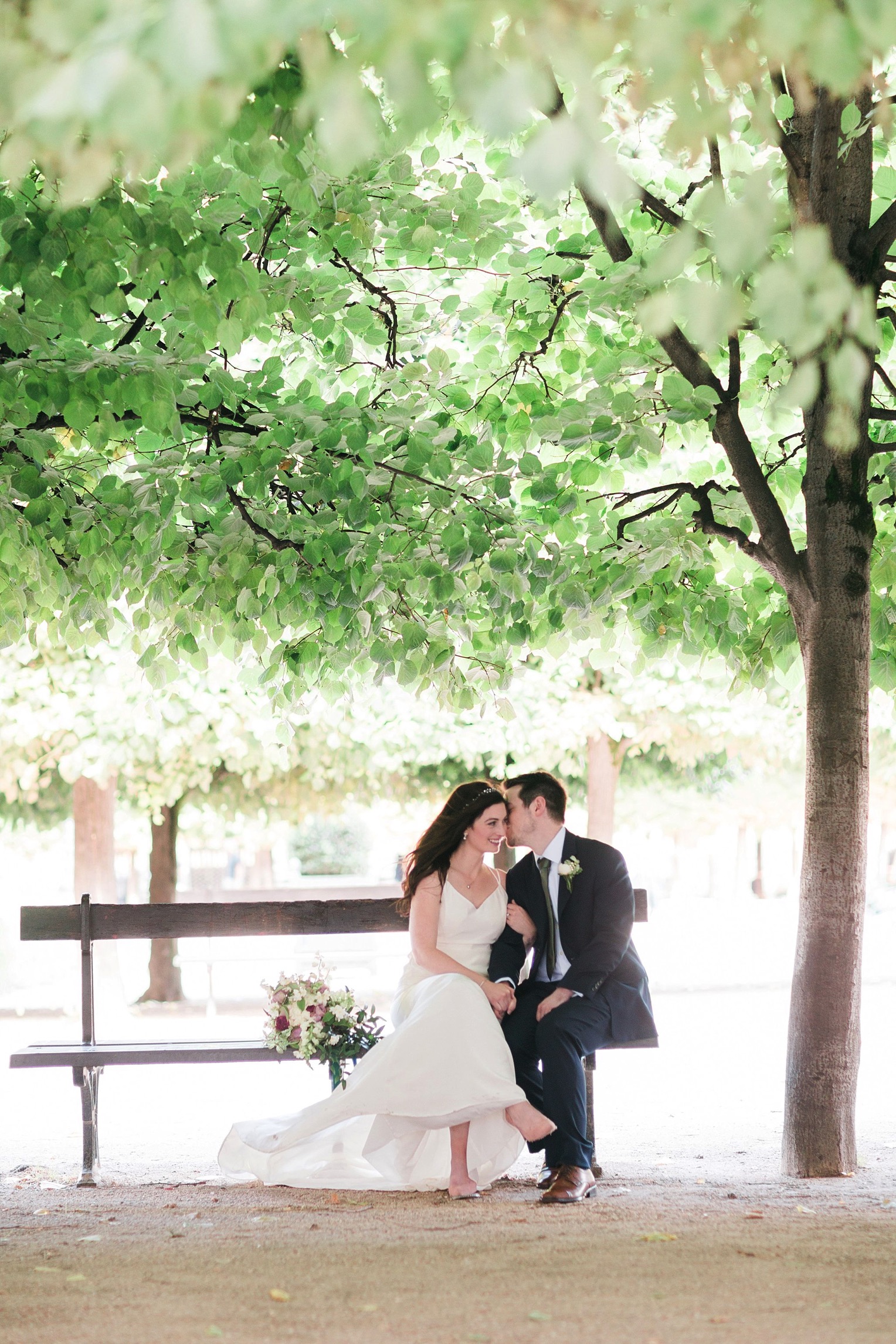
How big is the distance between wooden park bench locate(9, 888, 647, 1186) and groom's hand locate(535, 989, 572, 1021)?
80 cm

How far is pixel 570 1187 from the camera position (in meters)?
5.66

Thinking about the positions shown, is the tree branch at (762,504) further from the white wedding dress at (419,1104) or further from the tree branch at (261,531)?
the tree branch at (261,531)

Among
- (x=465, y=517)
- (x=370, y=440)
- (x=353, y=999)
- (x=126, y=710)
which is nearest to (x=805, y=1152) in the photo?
(x=353, y=999)

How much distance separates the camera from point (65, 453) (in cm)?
764

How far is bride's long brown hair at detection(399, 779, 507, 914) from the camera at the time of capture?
21.1 feet

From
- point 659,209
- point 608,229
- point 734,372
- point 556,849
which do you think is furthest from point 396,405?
point 556,849

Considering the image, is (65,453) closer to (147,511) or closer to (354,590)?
(147,511)

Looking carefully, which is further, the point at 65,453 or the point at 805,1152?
the point at 65,453

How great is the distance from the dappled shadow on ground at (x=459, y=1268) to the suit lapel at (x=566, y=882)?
1332 millimetres

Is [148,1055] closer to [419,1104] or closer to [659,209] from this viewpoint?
[419,1104]

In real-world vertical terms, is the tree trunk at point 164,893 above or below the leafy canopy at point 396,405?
below

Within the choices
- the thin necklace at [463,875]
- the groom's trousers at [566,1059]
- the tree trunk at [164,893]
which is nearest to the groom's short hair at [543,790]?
the thin necklace at [463,875]

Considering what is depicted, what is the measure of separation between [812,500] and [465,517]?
1824 millimetres

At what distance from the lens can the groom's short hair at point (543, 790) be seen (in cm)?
648
